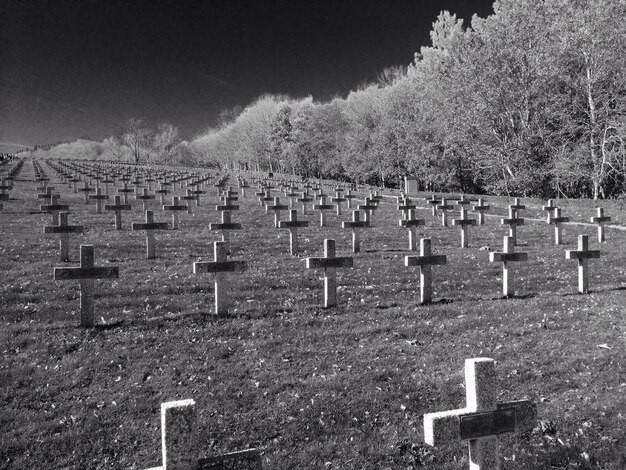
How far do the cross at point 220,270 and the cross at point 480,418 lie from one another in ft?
22.4

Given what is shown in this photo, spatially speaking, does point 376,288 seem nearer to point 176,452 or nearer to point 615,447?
point 615,447

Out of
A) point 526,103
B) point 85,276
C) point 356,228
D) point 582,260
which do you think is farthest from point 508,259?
point 526,103

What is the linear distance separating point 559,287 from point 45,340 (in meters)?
10.9

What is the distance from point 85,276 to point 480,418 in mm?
7752

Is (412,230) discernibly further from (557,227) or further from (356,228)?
(557,227)

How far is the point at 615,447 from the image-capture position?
6.09 m

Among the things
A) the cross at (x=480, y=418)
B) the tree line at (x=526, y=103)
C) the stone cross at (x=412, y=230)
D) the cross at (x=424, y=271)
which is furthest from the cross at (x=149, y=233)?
the tree line at (x=526, y=103)

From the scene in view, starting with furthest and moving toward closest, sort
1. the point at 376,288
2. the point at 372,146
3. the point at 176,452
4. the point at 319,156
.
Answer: the point at 319,156
the point at 372,146
the point at 376,288
the point at 176,452

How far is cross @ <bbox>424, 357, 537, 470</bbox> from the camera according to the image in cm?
394

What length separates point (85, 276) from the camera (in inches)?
386

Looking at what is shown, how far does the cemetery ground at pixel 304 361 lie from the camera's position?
620 cm

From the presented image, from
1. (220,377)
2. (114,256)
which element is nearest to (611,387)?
(220,377)

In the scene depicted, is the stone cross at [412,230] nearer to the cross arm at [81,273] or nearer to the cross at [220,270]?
the cross at [220,270]

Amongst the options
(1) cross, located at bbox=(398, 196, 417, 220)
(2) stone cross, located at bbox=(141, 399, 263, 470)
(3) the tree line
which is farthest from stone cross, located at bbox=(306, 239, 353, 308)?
(3) the tree line
